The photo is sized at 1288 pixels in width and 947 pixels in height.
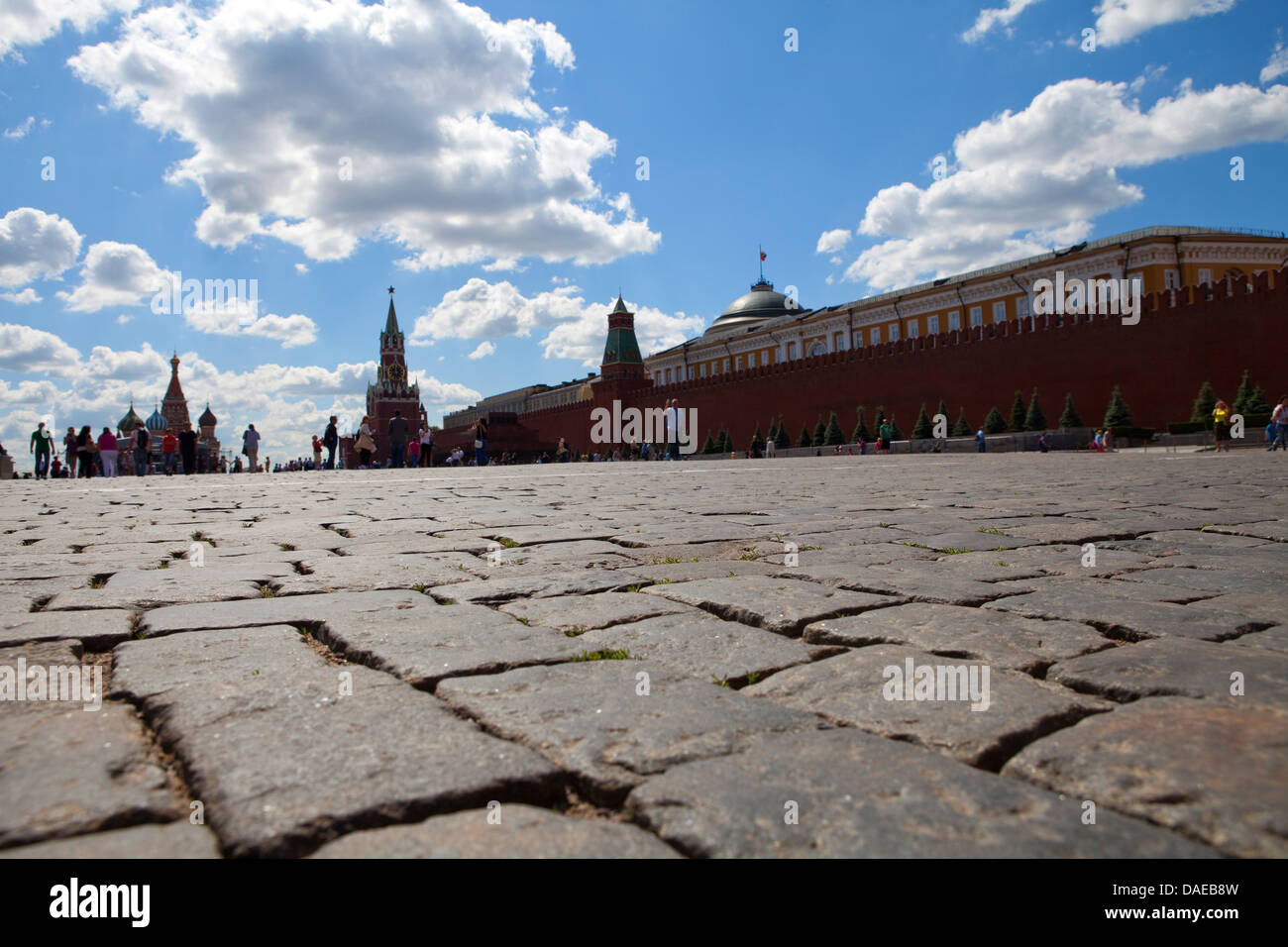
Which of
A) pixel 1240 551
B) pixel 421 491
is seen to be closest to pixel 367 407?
pixel 421 491

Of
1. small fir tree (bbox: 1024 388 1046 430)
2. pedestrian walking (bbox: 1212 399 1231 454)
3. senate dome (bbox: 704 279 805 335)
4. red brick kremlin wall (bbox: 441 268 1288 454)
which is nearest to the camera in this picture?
pedestrian walking (bbox: 1212 399 1231 454)

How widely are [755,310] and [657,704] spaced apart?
216ft

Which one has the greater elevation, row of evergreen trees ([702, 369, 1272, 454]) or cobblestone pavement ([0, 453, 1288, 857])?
row of evergreen trees ([702, 369, 1272, 454])

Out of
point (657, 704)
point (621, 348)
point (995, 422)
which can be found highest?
point (621, 348)

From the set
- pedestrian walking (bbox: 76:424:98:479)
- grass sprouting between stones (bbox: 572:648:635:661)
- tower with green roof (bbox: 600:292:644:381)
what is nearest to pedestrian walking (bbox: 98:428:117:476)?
pedestrian walking (bbox: 76:424:98:479)

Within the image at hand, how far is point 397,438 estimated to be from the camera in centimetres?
2148

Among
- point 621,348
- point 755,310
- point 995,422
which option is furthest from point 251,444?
point 755,310

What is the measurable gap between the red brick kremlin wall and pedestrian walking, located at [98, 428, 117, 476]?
2498 cm

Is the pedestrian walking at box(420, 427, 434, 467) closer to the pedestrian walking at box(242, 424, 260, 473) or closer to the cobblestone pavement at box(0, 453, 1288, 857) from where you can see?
the pedestrian walking at box(242, 424, 260, 473)

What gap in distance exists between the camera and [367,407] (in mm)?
106812

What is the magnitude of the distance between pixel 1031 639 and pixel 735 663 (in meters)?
0.77

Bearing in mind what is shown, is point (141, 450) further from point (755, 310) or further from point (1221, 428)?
point (755, 310)

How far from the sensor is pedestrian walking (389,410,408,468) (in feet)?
68.3
